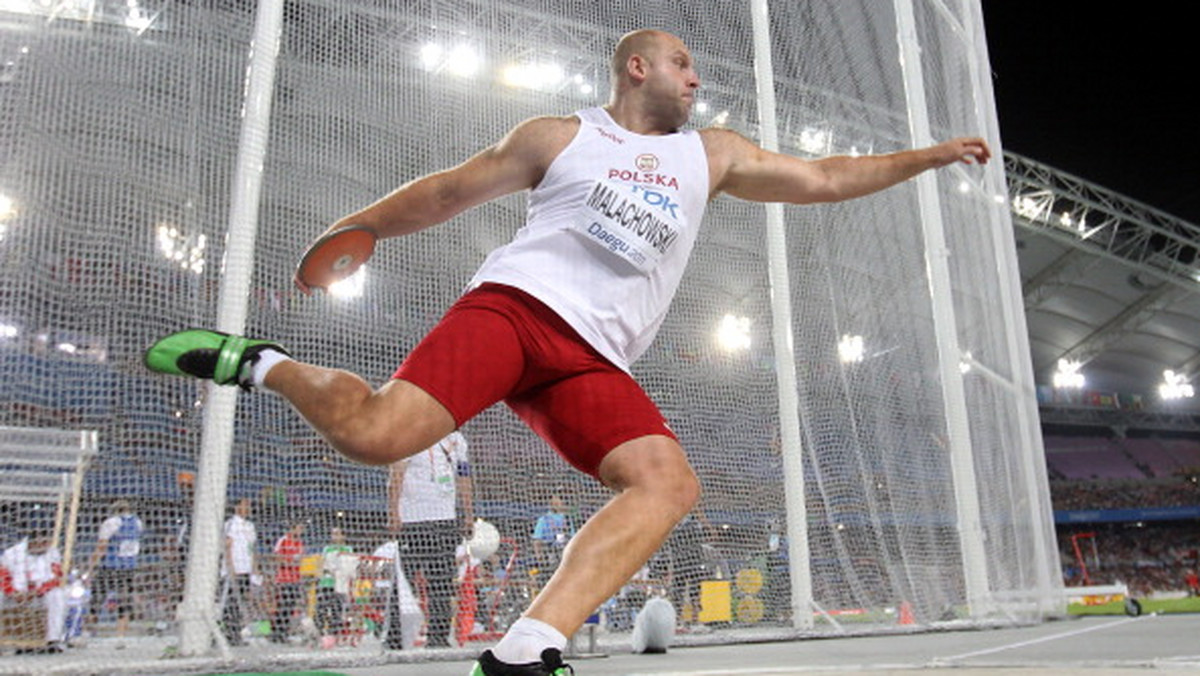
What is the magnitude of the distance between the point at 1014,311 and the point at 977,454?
178cm

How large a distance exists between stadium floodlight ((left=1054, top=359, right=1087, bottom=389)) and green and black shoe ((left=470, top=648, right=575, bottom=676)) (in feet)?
113

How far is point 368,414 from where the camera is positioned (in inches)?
69.5

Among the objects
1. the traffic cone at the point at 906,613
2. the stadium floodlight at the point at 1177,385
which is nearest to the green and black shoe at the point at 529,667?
the traffic cone at the point at 906,613

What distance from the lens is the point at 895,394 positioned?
219 inches

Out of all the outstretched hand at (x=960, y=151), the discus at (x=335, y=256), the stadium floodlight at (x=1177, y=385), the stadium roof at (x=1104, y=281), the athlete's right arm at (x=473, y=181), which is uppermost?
the stadium roof at (x=1104, y=281)

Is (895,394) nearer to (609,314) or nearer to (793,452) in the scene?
(793,452)

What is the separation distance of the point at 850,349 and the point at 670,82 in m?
3.44

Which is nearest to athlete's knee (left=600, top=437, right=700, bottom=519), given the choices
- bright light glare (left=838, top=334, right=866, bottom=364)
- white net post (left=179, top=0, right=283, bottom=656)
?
white net post (left=179, top=0, right=283, bottom=656)

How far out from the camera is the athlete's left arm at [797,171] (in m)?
2.29

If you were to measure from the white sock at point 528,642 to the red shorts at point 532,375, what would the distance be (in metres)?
0.43

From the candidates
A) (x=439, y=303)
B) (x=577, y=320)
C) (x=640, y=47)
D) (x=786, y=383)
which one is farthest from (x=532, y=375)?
(x=786, y=383)

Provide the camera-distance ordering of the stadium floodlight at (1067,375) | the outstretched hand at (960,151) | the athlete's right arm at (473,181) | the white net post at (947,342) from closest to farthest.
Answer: the athlete's right arm at (473,181) < the outstretched hand at (960,151) < the white net post at (947,342) < the stadium floodlight at (1067,375)

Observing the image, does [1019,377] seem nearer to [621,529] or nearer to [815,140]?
[815,140]

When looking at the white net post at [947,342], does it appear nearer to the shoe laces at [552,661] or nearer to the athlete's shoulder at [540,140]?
the athlete's shoulder at [540,140]
